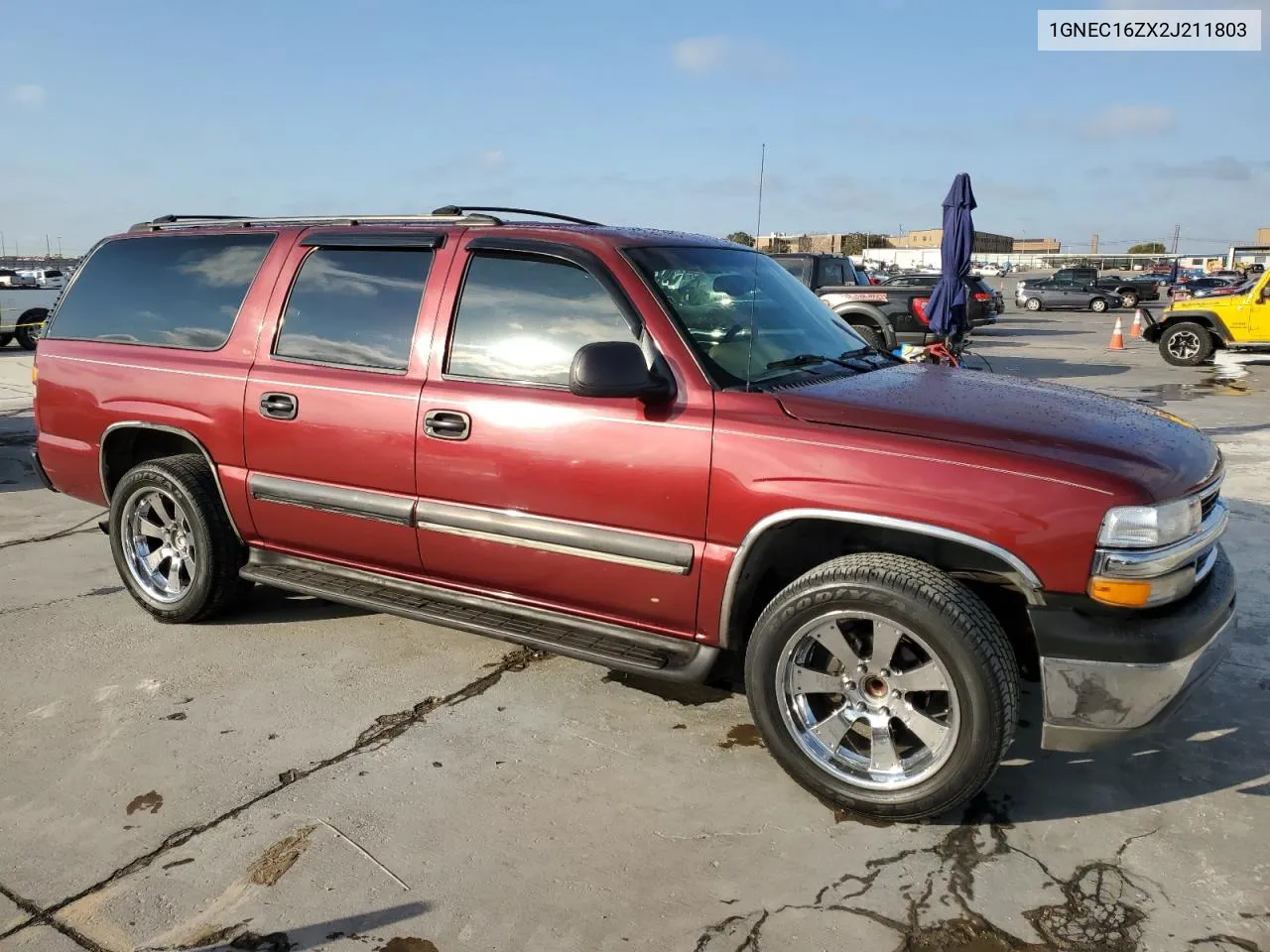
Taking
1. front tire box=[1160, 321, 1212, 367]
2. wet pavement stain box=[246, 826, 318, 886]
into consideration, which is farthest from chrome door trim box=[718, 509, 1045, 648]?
front tire box=[1160, 321, 1212, 367]

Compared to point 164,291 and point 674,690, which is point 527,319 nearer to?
point 674,690

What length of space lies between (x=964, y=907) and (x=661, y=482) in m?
1.52

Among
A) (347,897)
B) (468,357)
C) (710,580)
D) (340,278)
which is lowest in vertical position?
(347,897)

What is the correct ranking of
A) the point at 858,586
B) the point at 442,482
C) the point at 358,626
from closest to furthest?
the point at 858,586
the point at 442,482
the point at 358,626

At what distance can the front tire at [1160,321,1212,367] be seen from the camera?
50.2 feet

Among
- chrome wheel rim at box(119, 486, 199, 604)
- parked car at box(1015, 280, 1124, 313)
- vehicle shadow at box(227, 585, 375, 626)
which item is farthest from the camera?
parked car at box(1015, 280, 1124, 313)

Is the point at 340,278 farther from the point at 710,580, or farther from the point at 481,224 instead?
the point at 710,580

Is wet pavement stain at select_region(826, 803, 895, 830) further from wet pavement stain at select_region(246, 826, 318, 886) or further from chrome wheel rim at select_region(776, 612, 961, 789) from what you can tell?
wet pavement stain at select_region(246, 826, 318, 886)

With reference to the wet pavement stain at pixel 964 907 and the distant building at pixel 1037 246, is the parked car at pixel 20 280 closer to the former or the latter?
the wet pavement stain at pixel 964 907

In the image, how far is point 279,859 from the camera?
2.71 m

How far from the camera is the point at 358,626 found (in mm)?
4434

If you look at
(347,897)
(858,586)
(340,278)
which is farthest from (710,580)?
(340,278)

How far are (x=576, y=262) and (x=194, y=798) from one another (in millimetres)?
2223

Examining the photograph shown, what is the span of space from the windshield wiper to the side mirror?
1.90 feet
